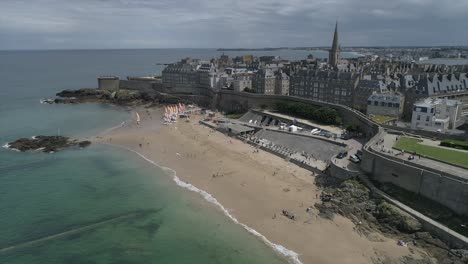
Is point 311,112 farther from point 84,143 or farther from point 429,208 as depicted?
point 84,143

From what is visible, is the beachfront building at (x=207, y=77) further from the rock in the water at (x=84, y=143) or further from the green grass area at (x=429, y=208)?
the green grass area at (x=429, y=208)

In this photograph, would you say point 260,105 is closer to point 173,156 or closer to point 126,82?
point 173,156

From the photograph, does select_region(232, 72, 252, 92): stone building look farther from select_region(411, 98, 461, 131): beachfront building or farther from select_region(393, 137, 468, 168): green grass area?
select_region(393, 137, 468, 168): green grass area

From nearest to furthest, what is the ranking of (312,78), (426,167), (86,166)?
1. (426,167)
2. (86,166)
3. (312,78)

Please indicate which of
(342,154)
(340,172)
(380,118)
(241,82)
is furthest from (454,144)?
(241,82)

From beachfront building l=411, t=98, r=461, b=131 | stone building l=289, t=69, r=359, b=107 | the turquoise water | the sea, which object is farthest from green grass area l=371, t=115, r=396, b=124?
the turquoise water

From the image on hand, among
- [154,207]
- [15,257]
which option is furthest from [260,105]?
[15,257]
